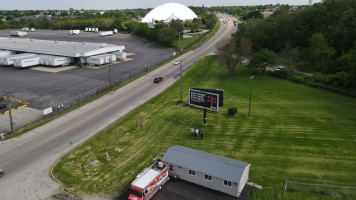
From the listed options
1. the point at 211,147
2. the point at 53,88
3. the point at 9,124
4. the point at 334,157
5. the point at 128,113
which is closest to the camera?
the point at 334,157

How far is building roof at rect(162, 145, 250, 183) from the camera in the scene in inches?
981

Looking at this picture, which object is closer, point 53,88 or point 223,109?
point 223,109

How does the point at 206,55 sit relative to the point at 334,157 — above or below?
above

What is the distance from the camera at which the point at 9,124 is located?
41812 millimetres

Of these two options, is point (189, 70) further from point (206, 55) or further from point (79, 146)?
point (79, 146)

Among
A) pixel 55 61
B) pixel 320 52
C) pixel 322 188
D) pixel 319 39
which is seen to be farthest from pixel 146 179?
pixel 55 61

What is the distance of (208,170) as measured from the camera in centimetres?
2572

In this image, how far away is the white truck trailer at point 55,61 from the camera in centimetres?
7810

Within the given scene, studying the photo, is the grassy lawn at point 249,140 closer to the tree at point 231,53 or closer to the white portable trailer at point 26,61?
the tree at point 231,53

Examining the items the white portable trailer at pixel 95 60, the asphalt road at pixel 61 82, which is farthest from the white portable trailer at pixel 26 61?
the white portable trailer at pixel 95 60

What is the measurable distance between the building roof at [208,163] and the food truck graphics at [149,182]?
1544mm

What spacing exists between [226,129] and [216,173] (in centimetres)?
1419

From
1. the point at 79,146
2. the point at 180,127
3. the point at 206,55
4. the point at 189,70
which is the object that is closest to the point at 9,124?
the point at 79,146

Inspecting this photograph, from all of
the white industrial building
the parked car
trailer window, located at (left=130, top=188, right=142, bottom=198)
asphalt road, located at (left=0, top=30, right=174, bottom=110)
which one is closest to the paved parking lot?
trailer window, located at (left=130, top=188, right=142, bottom=198)
